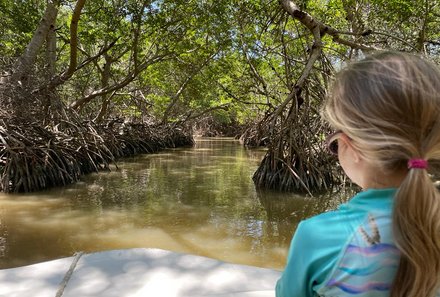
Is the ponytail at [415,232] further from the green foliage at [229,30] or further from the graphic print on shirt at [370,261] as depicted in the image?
the green foliage at [229,30]

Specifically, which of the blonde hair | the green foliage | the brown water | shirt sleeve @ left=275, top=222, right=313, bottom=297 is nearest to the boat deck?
shirt sleeve @ left=275, top=222, right=313, bottom=297

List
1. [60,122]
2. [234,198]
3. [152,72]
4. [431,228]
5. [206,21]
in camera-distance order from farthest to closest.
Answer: [152,72] → [206,21] → [60,122] → [234,198] → [431,228]

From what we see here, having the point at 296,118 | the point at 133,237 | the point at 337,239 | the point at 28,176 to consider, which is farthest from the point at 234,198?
the point at 337,239

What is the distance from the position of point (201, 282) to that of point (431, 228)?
1384 millimetres

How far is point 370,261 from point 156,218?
4.29m

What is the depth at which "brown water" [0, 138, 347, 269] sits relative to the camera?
3824mm

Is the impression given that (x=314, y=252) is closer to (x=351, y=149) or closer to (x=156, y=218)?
(x=351, y=149)

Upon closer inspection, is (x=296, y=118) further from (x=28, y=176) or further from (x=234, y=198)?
(x=28, y=176)

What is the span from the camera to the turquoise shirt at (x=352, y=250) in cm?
77

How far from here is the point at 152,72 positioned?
532 inches

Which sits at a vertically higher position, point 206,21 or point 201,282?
point 206,21

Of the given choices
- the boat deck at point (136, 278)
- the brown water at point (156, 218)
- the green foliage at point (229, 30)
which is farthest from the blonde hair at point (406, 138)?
the green foliage at point (229, 30)

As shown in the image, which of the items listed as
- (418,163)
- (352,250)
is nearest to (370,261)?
(352,250)

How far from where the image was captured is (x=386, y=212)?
0.78 meters
